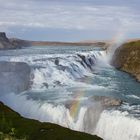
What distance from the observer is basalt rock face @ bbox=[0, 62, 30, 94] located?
67875 millimetres

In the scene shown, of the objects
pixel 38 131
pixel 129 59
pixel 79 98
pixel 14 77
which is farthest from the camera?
pixel 129 59

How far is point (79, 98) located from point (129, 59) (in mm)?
44416

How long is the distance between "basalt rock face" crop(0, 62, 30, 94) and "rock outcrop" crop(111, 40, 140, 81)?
74.8 ft

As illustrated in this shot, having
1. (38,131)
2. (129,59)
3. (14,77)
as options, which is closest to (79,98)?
(14,77)

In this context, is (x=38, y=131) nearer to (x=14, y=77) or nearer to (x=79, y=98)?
(x=79, y=98)

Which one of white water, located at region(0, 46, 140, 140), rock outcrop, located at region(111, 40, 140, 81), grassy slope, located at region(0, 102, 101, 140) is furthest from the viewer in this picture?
rock outcrop, located at region(111, 40, 140, 81)

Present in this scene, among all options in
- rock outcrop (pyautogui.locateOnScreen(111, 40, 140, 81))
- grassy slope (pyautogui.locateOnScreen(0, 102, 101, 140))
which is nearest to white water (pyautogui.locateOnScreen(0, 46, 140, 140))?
rock outcrop (pyautogui.locateOnScreen(111, 40, 140, 81))

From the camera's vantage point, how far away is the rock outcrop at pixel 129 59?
92.3 metres

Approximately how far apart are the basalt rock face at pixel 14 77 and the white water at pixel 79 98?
1.47 m

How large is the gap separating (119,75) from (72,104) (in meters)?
36.3

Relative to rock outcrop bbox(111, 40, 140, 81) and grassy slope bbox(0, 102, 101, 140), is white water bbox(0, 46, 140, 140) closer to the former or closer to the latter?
rock outcrop bbox(111, 40, 140, 81)

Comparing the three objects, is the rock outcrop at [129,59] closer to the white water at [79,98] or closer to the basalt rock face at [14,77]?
the white water at [79,98]

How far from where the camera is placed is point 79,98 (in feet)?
184

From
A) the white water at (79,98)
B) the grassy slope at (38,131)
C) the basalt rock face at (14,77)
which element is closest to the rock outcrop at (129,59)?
the white water at (79,98)
